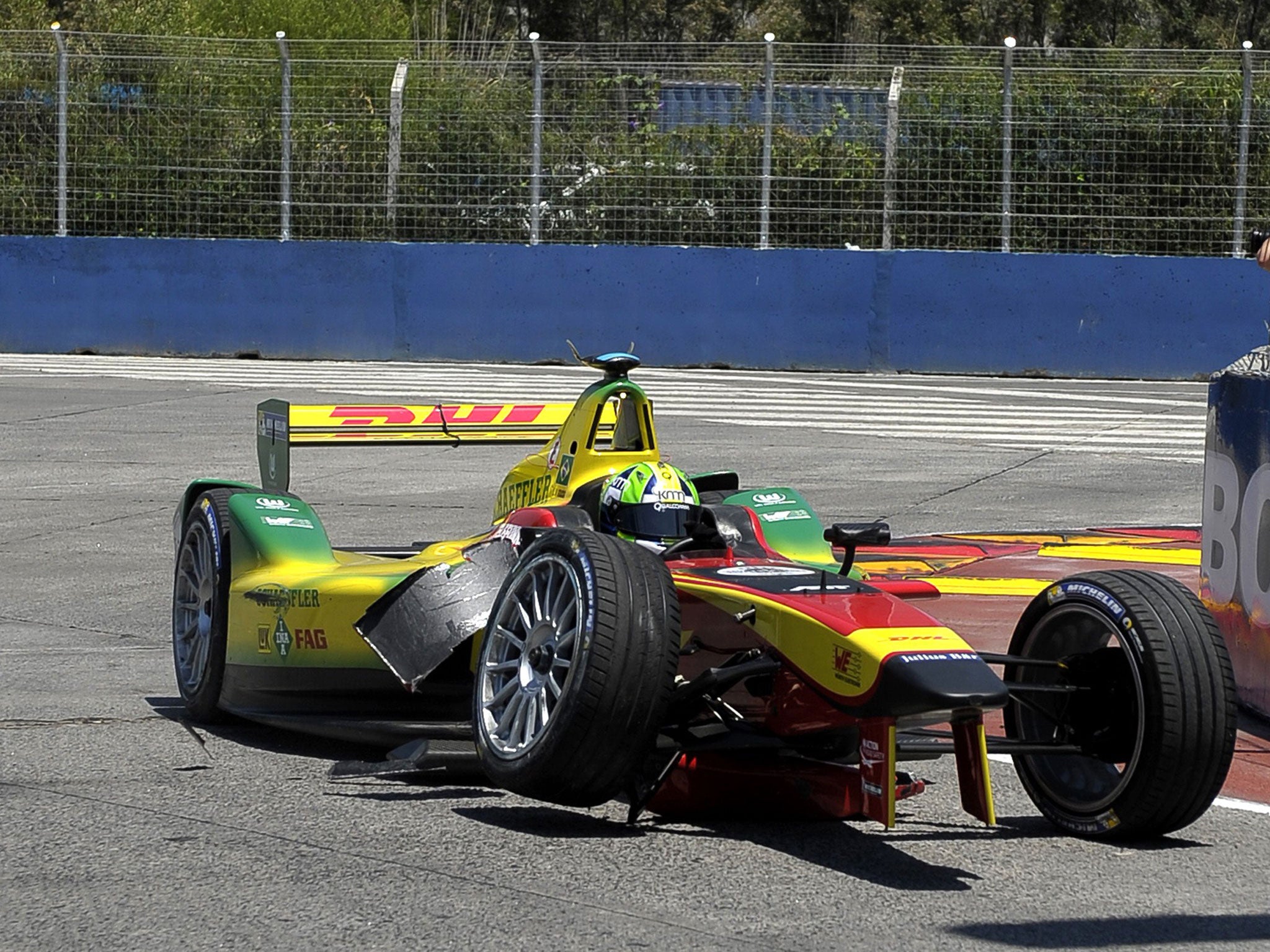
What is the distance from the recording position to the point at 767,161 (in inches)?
817

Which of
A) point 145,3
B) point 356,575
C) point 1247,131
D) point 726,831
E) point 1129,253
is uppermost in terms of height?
point 145,3

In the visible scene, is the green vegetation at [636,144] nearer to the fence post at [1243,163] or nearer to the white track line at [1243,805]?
the fence post at [1243,163]

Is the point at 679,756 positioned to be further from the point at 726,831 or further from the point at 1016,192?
the point at 1016,192

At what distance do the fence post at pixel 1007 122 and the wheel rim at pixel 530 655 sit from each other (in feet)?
53.5

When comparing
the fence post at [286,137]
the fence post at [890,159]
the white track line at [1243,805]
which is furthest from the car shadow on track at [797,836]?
the fence post at [286,137]

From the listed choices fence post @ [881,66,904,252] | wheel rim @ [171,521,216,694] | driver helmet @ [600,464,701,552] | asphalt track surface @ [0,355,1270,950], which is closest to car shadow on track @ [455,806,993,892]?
asphalt track surface @ [0,355,1270,950]

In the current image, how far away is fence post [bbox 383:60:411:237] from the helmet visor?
16422 millimetres

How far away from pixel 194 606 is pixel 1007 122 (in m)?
15.3

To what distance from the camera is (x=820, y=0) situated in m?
51.3

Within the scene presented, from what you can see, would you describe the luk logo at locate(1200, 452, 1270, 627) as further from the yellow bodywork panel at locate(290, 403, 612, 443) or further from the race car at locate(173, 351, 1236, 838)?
the yellow bodywork panel at locate(290, 403, 612, 443)

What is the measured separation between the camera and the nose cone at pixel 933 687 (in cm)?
418

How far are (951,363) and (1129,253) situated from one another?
229cm

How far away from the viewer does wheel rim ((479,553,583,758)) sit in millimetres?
4617

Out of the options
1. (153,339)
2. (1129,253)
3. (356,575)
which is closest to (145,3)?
(153,339)
